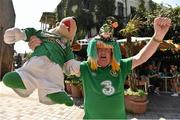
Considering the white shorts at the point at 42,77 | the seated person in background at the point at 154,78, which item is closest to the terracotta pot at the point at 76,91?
the seated person in background at the point at 154,78

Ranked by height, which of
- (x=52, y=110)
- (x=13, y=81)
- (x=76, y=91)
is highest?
(x=13, y=81)

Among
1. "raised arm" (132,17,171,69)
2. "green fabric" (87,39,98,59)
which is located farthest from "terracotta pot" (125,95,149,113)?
"green fabric" (87,39,98,59)

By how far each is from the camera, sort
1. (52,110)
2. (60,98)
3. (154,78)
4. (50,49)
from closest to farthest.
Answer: (60,98)
(50,49)
(52,110)
(154,78)

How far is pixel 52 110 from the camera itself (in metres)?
8.10

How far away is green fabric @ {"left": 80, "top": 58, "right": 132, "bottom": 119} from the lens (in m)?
2.86

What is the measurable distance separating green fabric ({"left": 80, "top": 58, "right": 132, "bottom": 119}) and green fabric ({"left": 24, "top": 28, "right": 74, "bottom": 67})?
192mm

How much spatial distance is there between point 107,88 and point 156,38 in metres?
0.62

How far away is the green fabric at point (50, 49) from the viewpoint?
9.25 feet

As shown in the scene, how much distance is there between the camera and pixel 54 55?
2820mm

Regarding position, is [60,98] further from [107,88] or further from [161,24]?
[161,24]

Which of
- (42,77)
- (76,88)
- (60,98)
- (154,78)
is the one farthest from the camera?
(154,78)

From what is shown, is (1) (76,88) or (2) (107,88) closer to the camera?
(2) (107,88)

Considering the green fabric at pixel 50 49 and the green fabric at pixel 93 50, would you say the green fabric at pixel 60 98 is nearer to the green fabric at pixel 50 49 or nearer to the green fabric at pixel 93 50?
the green fabric at pixel 50 49

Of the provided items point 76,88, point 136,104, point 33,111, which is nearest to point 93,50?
point 136,104
